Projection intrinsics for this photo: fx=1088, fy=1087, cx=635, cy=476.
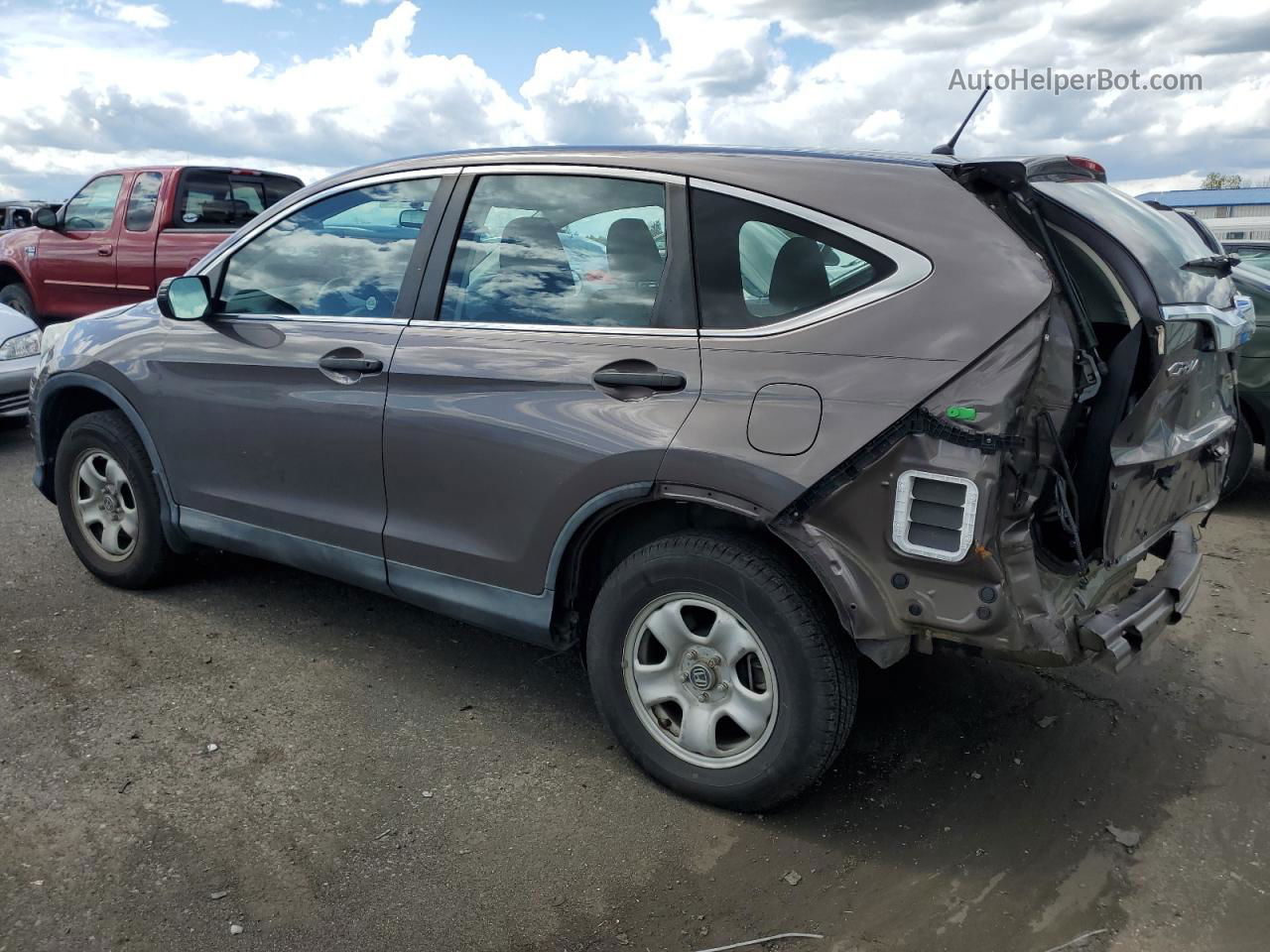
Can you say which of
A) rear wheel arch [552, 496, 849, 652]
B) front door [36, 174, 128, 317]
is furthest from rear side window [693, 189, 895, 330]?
front door [36, 174, 128, 317]

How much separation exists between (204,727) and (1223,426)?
3486mm

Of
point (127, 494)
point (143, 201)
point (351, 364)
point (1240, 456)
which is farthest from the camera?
point (143, 201)

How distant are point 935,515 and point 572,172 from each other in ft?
5.16

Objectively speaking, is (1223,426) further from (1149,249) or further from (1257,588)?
(1257,588)

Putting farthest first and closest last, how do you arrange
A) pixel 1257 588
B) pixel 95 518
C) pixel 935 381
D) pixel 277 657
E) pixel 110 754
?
pixel 1257 588
pixel 95 518
pixel 277 657
pixel 110 754
pixel 935 381

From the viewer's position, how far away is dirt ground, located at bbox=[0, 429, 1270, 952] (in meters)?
2.74

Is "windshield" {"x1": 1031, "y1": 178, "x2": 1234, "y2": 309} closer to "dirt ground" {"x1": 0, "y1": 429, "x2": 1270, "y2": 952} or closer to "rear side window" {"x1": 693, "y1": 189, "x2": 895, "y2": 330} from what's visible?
"rear side window" {"x1": 693, "y1": 189, "x2": 895, "y2": 330}

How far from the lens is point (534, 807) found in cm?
324

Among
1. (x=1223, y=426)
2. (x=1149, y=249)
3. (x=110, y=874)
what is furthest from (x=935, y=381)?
(x=110, y=874)

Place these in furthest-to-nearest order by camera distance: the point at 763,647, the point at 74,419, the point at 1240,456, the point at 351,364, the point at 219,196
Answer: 1. the point at 219,196
2. the point at 1240,456
3. the point at 74,419
4. the point at 351,364
5. the point at 763,647

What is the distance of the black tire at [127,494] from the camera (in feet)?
14.8

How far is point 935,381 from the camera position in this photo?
267 cm

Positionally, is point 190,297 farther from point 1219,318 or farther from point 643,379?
point 1219,318

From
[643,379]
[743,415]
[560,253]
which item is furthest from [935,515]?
[560,253]
